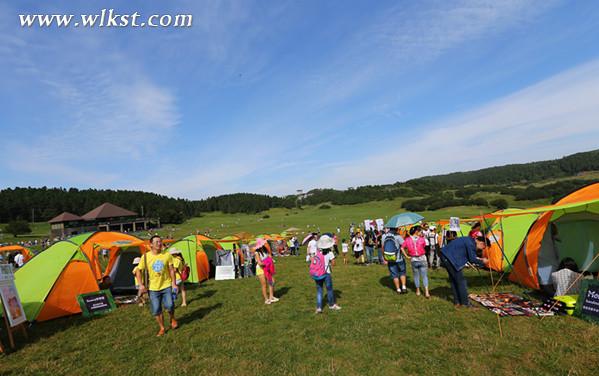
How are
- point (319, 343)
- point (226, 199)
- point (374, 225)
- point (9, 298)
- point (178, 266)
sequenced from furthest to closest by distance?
point (226, 199) < point (374, 225) < point (178, 266) < point (9, 298) < point (319, 343)

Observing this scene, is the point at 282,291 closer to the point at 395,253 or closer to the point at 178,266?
the point at 178,266

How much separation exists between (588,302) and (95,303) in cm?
1308

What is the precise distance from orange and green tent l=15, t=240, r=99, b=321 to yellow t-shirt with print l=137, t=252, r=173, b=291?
4.41 m

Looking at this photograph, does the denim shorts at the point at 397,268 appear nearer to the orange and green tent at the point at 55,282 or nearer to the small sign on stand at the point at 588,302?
the small sign on stand at the point at 588,302

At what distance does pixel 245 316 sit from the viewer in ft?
28.1

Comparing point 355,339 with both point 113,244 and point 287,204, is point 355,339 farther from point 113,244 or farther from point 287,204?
point 287,204

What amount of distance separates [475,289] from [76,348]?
11.3 metres

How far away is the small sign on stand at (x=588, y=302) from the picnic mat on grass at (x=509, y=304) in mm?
551

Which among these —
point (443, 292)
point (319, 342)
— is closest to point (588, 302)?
point (443, 292)

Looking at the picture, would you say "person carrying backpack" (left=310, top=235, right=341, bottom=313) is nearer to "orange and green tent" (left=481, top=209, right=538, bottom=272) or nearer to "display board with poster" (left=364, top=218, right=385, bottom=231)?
"orange and green tent" (left=481, top=209, right=538, bottom=272)

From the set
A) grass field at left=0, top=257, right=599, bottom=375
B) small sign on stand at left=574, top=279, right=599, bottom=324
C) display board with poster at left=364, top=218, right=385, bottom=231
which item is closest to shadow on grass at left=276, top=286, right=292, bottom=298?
grass field at left=0, top=257, right=599, bottom=375

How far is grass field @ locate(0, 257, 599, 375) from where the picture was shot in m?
5.37

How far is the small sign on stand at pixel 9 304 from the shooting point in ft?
22.7

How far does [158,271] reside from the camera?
695 cm
